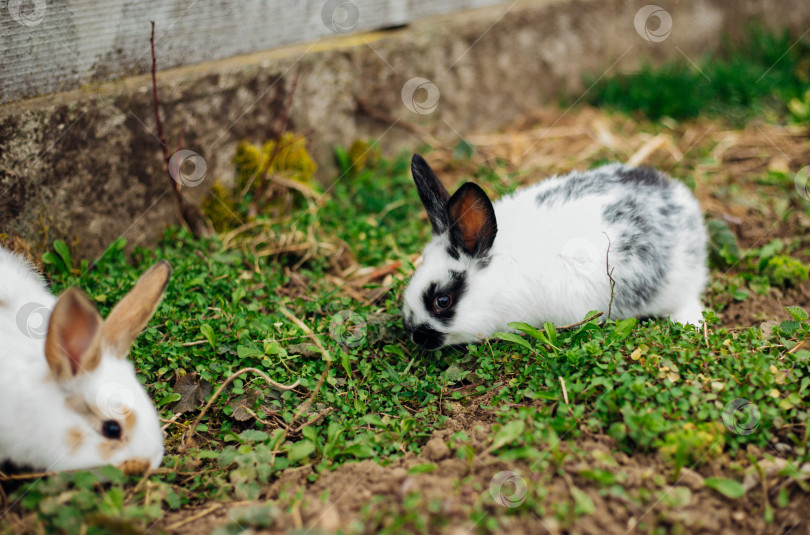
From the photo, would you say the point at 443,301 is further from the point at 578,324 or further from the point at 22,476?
the point at 22,476

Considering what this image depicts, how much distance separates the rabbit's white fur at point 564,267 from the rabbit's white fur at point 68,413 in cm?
139

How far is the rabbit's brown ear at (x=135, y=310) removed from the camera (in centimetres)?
268

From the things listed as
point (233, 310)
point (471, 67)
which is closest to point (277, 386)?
point (233, 310)

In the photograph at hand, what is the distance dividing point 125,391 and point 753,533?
245cm

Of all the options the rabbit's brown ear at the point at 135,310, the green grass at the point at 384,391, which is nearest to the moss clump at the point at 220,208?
the green grass at the point at 384,391

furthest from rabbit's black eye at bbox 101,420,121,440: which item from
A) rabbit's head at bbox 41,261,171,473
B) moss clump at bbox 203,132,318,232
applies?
moss clump at bbox 203,132,318,232

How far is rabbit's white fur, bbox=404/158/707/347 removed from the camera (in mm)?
3367

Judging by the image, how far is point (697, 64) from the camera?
6.75m

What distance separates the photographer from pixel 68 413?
2.49 metres

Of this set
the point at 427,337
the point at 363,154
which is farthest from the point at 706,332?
the point at 363,154

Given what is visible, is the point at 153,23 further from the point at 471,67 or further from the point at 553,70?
the point at 553,70

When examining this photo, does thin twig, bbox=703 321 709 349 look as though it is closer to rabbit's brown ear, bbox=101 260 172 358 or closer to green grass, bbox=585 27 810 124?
rabbit's brown ear, bbox=101 260 172 358

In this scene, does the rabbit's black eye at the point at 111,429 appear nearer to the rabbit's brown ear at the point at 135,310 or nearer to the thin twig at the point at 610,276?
the rabbit's brown ear at the point at 135,310

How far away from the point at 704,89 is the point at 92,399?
6.10 m
